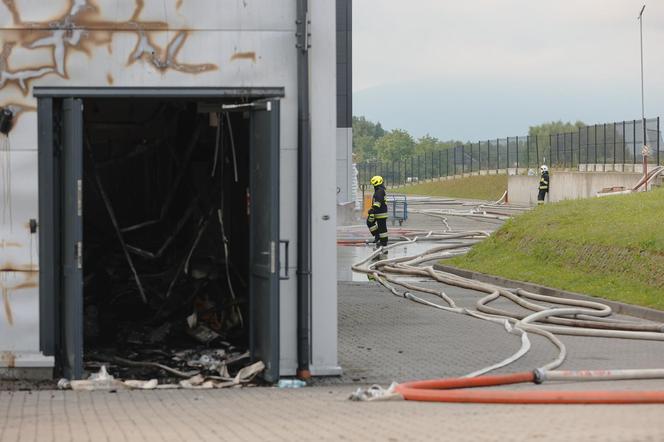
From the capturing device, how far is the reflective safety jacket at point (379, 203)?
2909 centimetres

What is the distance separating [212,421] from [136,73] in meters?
3.82

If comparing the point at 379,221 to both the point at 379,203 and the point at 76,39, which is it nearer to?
the point at 379,203

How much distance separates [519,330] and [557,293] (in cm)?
564

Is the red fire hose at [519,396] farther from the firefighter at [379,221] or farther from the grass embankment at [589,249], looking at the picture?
the firefighter at [379,221]

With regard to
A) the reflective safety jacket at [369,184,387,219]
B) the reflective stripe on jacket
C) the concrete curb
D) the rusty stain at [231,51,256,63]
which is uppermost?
the rusty stain at [231,51,256,63]

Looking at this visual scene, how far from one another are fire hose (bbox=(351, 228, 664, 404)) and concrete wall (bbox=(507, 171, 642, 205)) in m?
25.2

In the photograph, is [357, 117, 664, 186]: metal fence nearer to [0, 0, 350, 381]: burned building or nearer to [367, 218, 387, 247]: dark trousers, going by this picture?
[367, 218, 387, 247]: dark trousers

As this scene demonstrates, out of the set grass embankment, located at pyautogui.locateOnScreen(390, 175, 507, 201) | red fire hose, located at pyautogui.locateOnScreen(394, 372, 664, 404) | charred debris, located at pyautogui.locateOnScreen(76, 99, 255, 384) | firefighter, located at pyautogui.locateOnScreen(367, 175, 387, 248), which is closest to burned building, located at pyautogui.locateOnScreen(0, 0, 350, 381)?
charred debris, located at pyautogui.locateOnScreen(76, 99, 255, 384)

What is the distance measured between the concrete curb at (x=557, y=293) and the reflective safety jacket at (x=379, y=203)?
3.23 m

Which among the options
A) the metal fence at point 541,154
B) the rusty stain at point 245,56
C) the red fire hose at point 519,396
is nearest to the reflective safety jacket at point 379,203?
the rusty stain at point 245,56

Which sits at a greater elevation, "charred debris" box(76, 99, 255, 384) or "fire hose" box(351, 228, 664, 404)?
"charred debris" box(76, 99, 255, 384)

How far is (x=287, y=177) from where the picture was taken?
11.6 m

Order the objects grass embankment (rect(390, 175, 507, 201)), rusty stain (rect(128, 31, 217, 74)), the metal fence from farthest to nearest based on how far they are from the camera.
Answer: grass embankment (rect(390, 175, 507, 201)) < the metal fence < rusty stain (rect(128, 31, 217, 74))

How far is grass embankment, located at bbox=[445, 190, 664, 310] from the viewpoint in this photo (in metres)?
19.7
